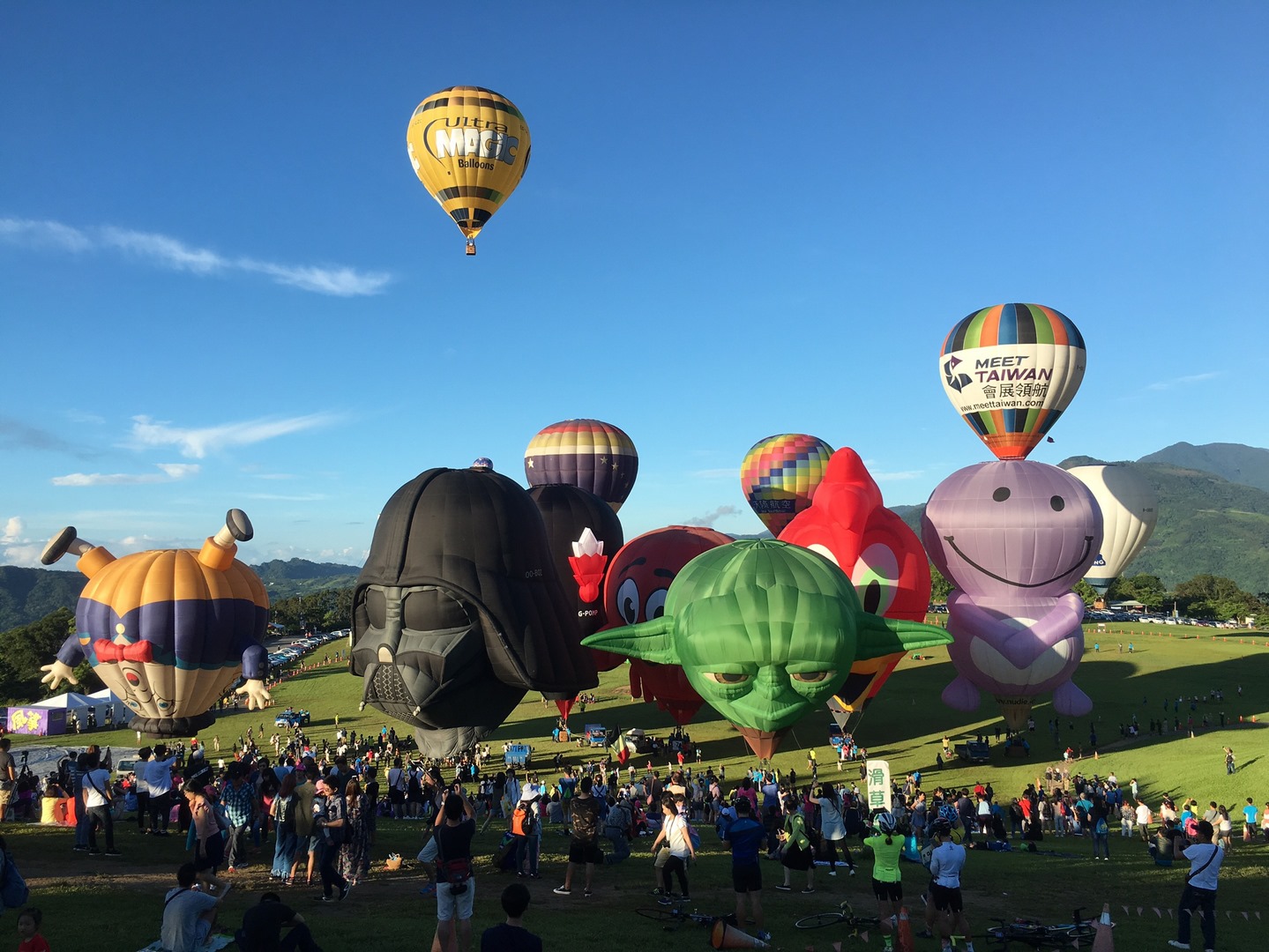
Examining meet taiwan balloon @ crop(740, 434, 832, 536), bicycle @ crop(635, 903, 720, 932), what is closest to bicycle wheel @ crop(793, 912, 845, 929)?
bicycle @ crop(635, 903, 720, 932)

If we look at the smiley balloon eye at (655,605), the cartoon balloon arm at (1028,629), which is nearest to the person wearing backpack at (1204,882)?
the smiley balloon eye at (655,605)

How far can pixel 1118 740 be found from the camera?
27.6m

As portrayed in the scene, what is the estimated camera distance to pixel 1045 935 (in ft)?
29.3

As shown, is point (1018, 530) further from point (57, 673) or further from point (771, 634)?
point (57, 673)

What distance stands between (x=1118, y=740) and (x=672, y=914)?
22631 mm

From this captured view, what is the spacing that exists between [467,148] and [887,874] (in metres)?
26.5

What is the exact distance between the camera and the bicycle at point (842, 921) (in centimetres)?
901

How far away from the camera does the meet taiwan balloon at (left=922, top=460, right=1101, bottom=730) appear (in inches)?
1049

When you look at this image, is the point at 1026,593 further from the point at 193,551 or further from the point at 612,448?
the point at 193,551

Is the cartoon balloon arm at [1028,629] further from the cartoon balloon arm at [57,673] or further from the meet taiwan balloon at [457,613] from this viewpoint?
the cartoon balloon arm at [57,673]

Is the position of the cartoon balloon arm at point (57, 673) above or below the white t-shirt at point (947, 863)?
above

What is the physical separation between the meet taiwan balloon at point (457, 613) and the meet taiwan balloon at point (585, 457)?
17.7 meters

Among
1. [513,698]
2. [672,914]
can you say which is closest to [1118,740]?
[513,698]

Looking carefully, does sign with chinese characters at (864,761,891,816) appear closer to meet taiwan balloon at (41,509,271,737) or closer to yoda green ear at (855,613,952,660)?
yoda green ear at (855,613,952,660)
